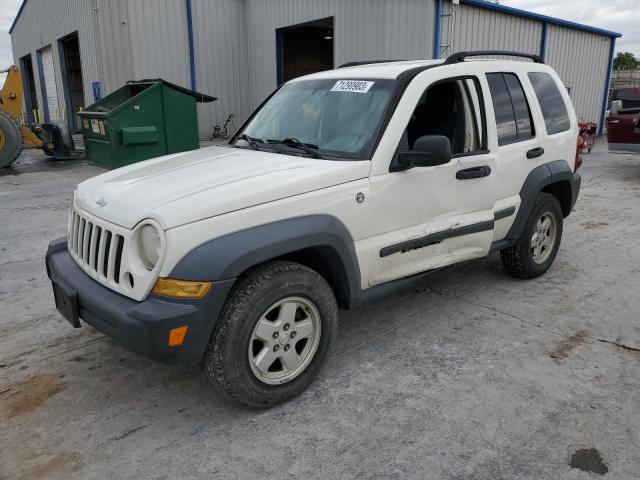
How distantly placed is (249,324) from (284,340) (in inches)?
11.8

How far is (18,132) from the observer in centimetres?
1146

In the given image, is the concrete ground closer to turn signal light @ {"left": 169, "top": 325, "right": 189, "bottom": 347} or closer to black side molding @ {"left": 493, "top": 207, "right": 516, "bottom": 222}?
turn signal light @ {"left": 169, "top": 325, "right": 189, "bottom": 347}

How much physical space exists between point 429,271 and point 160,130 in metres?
7.90

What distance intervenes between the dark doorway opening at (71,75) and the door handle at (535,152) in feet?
58.5

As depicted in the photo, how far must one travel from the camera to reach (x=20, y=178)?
10.6 metres

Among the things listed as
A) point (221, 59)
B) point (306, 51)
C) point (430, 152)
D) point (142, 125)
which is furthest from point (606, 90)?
point (430, 152)

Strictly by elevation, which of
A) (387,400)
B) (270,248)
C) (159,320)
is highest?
(270,248)

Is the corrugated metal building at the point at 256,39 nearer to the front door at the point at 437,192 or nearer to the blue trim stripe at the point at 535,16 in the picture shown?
the blue trim stripe at the point at 535,16

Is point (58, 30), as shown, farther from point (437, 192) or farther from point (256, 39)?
point (437, 192)

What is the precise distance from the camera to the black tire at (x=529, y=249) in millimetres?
4574

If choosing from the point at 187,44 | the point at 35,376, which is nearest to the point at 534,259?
the point at 35,376

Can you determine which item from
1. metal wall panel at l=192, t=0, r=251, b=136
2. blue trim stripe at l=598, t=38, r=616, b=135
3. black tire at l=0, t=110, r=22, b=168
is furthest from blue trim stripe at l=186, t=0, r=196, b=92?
blue trim stripe at l=598, t=38, r=616, b=135

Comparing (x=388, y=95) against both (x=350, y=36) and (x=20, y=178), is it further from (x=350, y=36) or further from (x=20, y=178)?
(x=350, y=36)

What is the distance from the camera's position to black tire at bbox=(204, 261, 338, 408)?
2.68 meters
